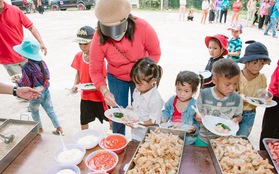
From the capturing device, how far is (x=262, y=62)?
2078 millimetres

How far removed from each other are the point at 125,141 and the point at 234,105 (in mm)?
951

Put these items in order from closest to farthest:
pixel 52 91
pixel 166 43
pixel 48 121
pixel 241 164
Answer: pixel 241 164
pixel 48 121
pixel 52 91
pixel 166 43

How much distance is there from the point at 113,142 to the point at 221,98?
0.95 metres

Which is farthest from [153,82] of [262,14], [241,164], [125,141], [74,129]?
[262,14]

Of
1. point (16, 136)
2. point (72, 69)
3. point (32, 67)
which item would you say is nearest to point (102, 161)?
point (16, 136)

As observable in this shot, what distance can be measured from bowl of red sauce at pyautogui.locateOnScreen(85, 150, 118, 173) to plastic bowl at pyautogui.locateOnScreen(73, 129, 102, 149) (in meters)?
0.10

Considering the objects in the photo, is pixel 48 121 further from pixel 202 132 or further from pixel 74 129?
pixel 202 132

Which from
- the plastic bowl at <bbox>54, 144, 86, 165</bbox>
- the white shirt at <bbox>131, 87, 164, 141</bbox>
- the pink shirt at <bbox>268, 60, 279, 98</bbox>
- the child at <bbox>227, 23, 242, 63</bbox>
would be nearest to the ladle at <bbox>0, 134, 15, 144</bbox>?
the plastic bowl at <bbox>54, 144, 86, 165</bbox>

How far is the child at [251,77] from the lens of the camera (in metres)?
2.07

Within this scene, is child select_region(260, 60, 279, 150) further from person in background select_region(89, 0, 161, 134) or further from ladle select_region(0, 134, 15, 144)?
ladle select_region(0, 134, 15, 144)

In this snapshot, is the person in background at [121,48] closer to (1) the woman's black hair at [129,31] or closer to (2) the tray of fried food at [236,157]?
(1) the woman's black hair at [129,31]

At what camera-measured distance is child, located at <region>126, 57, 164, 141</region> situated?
1806 millimetres

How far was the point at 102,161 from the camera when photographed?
1.38 m

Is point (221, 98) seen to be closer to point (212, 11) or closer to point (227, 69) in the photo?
point (227, 69)
